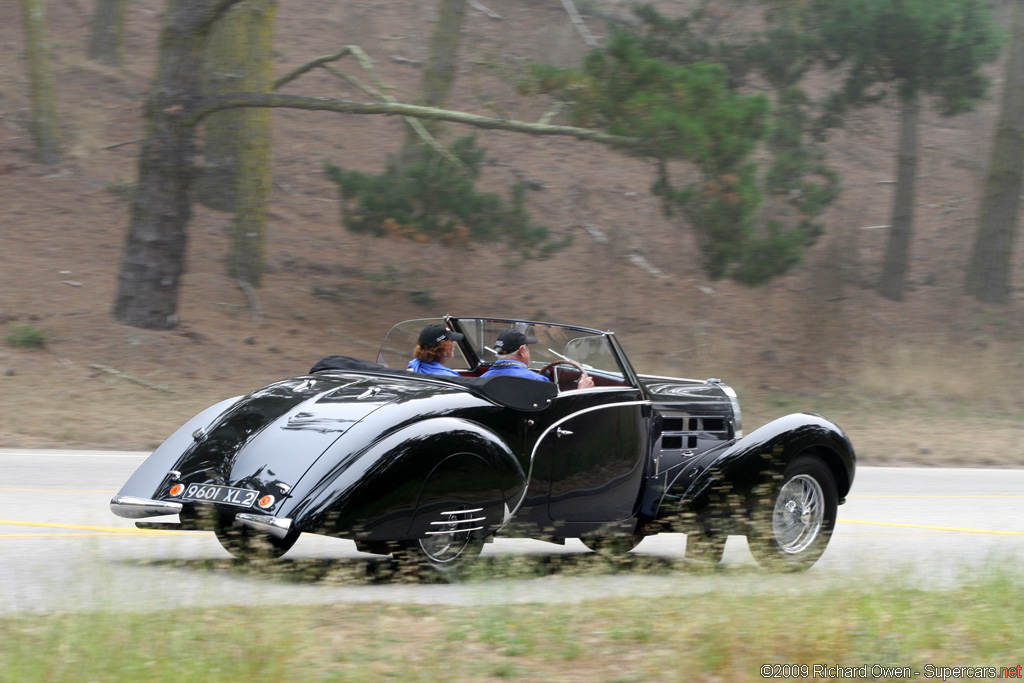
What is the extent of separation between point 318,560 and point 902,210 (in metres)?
22.0

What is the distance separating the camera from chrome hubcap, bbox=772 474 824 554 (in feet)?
24.8

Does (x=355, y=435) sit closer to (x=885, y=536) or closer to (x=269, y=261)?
(x=885, y=536)

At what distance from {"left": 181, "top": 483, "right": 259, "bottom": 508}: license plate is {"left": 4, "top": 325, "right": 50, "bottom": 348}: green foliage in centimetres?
1188

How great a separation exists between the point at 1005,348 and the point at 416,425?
68.4 feet

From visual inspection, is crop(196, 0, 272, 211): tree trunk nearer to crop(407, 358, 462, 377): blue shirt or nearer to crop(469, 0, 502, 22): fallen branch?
crop(407, 358, 462, 377): blue shirt

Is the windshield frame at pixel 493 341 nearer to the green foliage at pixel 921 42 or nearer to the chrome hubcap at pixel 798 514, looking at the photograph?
the chrome hubcap at pixel 798 514

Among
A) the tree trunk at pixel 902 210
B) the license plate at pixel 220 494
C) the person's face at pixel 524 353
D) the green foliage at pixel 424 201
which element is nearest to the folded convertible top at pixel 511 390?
the person's face at pixel 524 353

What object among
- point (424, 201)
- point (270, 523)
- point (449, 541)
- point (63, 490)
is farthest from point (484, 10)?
point (270, 523)

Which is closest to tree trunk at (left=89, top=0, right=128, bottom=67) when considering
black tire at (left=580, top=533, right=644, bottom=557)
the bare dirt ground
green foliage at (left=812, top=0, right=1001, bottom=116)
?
the bare dirt ground

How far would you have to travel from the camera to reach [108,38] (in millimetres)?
30656

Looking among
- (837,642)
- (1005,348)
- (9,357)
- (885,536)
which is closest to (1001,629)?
(837,642)

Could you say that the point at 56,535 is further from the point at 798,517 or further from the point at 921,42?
the point at 921,42

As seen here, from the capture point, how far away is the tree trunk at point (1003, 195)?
81.2 feet

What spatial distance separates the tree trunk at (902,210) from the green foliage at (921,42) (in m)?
2.65
